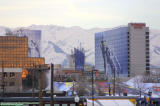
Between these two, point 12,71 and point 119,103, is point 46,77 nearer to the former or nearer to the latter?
point 119,103

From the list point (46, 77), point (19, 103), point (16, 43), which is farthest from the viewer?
point (16, 43)

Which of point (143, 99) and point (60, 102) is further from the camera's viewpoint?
point (143, 99)

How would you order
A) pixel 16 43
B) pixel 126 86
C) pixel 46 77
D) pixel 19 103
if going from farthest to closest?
pixel 16 43 → pixel 126 86 → pixel 19 103 → pixel 46 77

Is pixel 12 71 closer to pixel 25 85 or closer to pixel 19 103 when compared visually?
pixel 25 85

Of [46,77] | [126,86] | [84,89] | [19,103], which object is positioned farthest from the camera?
[126,86]

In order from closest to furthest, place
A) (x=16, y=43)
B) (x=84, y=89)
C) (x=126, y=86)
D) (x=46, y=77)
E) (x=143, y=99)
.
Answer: (x=46, y=77) → (x=143, y=99) → (x=84, y=89) → (x=126, y=86) → (x=16, y=43)

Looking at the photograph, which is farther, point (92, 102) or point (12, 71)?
point (12, 71)

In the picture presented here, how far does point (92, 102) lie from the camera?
59.4 metres

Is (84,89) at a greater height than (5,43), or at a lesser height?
lesser

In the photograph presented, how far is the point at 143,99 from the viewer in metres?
70.6

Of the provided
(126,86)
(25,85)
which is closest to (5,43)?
(25,85)

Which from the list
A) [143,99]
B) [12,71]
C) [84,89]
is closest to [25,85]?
[12,71]

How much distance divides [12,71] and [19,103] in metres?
89.2

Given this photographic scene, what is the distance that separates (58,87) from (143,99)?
254 feet
